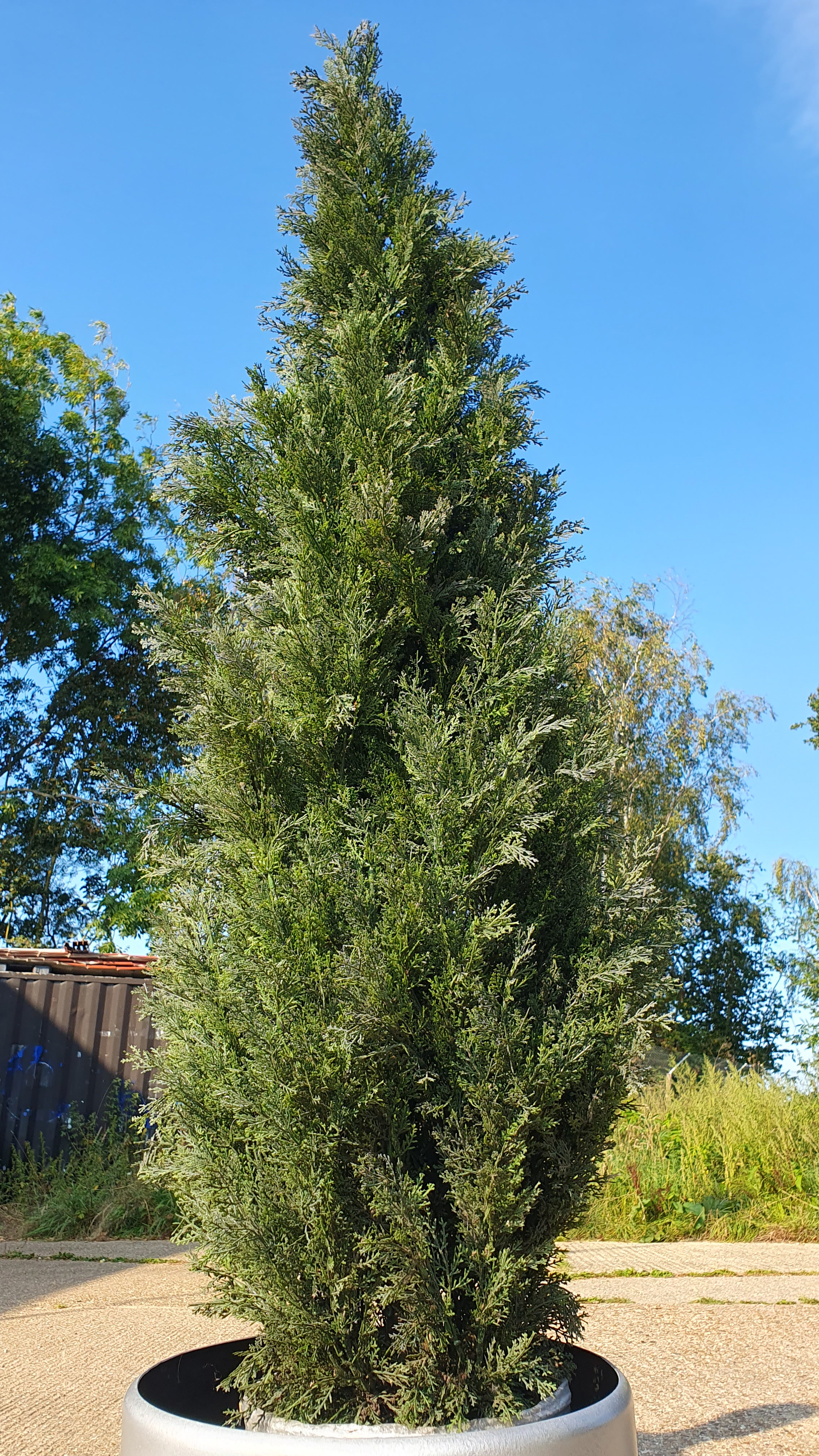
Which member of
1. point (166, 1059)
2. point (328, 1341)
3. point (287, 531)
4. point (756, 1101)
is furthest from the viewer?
point (756, 1101)

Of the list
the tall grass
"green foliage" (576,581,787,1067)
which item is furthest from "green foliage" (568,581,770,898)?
the tall grass

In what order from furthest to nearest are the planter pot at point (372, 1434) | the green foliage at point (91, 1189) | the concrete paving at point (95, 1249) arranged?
the green foliage at point (91, 1189) → the concrete paving at point (95, 1249) → the planter pot at point (372, 1434)

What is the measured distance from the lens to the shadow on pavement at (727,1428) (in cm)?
388

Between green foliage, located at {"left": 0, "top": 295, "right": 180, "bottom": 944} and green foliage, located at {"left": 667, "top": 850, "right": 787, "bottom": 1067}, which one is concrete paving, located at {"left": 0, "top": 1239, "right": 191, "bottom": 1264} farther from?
green foliage, located at {"left": 667, "top": 850, "right": 787, "bottom": 1067}

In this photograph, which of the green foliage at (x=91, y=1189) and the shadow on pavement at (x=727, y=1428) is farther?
the green foliage at (x=91, y=1189)

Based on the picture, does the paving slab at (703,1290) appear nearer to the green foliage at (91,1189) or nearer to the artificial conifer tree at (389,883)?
the green foliage at (91,1189)

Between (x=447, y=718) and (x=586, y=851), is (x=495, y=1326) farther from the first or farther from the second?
(x=447, y=718)

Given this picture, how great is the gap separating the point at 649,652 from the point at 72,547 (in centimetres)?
1326

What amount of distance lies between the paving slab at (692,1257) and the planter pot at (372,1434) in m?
5.10

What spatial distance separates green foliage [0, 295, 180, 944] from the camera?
18438mm

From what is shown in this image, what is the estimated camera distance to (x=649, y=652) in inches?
912

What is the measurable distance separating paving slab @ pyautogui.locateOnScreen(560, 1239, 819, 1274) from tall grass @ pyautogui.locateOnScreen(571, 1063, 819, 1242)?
218 millimetres

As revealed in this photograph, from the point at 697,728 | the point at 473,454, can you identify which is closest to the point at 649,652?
the point at 697,728

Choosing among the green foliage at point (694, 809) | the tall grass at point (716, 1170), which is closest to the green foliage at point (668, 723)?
the green foliage at point (694, 809)
